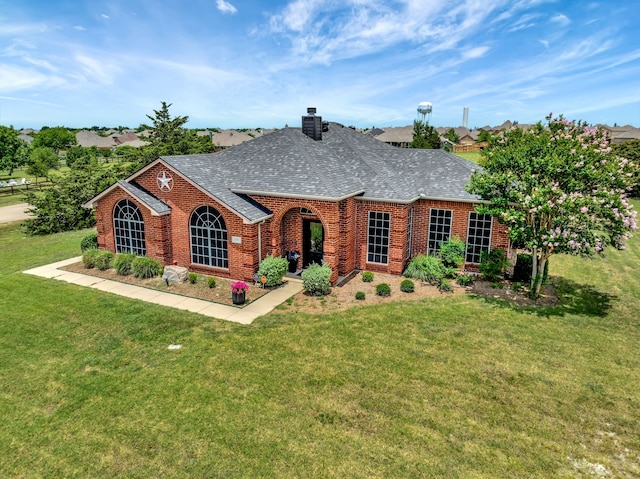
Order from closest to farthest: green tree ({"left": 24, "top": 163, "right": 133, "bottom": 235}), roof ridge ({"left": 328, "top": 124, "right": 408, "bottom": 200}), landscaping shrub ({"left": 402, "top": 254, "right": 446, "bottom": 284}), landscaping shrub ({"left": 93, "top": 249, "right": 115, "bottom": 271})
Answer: landscaping shrub ({"left": 402, "top": 254, "right": 446, "bottom": 284}) → landscaping shrub ({"left": 93, "top": 249, "right": 115, "bottom": 271}) → roof ridge ({"left": 328, "top": 124, "right": 408, "bottom": 200}) → green tree ({"left": 24, "top": 163, "right": 133, "bottom": 235})

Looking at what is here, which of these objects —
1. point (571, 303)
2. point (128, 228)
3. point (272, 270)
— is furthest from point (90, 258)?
point (571, 303)

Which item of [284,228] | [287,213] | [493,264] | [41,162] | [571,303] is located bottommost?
[571,303]

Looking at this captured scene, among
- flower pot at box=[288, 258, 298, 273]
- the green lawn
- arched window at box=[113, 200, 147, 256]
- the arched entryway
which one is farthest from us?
arched window at box=[113, 200, 147, 256]

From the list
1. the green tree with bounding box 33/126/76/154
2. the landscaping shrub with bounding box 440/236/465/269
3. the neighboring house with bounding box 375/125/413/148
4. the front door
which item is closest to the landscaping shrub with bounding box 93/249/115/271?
the front door

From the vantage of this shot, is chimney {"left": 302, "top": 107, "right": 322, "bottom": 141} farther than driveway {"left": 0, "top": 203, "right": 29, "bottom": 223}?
No

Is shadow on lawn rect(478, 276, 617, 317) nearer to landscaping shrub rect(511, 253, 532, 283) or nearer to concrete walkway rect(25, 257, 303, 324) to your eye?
landscaping shrub rect(511, 253, 532, 283)

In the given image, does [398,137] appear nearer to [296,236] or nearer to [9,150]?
[9,150]
